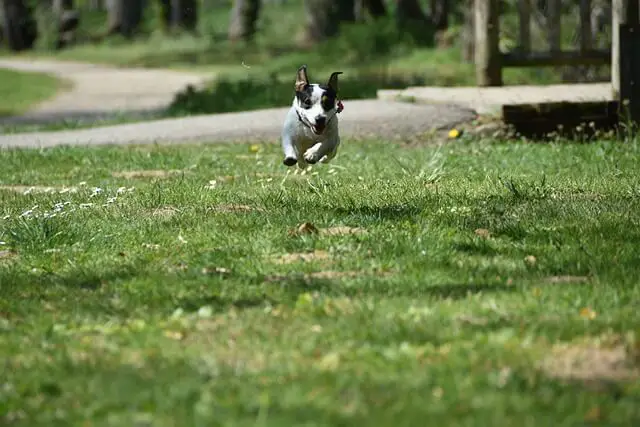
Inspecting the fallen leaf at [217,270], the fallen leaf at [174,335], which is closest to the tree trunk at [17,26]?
the fallen leaf at [217,270]

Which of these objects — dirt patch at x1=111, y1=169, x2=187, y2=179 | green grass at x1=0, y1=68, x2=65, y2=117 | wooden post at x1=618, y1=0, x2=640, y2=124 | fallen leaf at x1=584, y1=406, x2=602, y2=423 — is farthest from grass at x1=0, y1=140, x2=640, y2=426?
green grass at x1=0, y1=68, x2=65, y2=117

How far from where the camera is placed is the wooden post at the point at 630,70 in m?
13.5

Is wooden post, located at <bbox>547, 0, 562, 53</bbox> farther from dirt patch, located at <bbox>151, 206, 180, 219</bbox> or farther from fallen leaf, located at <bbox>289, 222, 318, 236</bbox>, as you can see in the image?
fallen leaf, located at <bbox>289, 222, 318, 236</bbox>

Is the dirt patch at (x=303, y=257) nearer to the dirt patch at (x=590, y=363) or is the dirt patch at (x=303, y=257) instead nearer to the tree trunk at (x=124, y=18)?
the dirt patch at (x=590, y=363)

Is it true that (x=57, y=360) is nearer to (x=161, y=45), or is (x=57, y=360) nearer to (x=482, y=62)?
(x=482, y=62)

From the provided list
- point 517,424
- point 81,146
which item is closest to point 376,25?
point 81,146

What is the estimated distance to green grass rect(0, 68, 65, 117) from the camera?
2538 centimetres

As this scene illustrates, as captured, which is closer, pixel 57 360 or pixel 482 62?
pixel 57 360

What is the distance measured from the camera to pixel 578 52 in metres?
16.3

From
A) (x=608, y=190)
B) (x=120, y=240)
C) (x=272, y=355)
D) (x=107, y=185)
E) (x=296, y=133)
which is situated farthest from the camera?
(x=107, y=185)

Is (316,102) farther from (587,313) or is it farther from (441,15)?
(441,15)

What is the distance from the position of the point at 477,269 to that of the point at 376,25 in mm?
28826

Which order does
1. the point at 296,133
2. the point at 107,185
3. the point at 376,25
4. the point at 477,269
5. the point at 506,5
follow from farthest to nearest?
the point at 376,25 → the point at 506,5 → the point at 107,185 → the point at 296,133 → the point at 477,269

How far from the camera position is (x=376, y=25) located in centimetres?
3503
